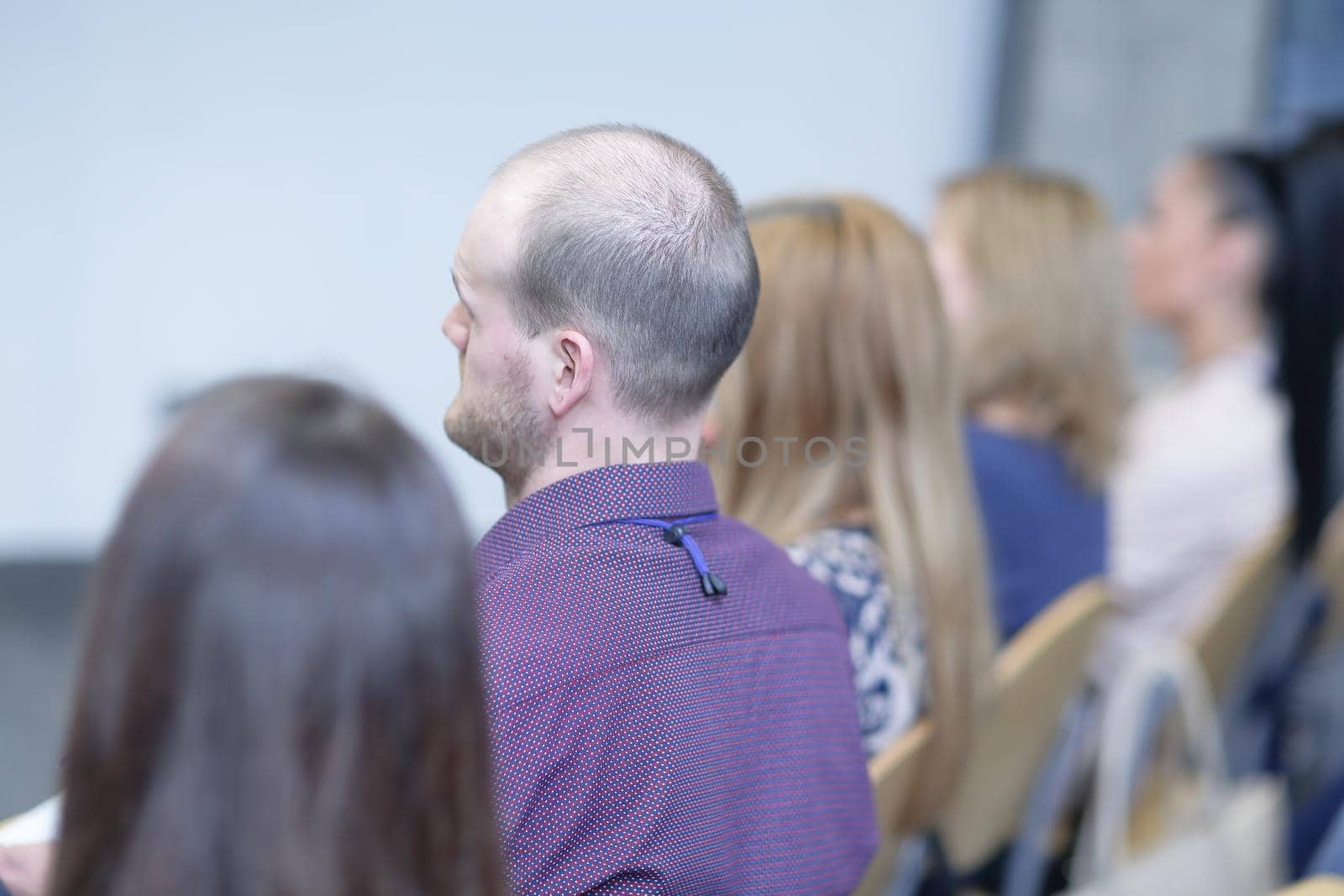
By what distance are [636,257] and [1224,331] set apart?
6.40 ft

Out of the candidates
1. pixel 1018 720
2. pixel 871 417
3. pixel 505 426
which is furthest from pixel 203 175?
pixel 1018 720

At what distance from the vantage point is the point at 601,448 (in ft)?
2.72

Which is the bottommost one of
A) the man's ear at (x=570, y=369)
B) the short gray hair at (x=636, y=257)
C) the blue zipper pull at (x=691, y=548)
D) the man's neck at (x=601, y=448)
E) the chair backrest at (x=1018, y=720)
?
the chair backrest at (x=1018, y=720)

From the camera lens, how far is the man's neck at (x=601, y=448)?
82cm

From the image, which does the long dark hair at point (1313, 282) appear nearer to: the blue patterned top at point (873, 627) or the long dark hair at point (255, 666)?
the blue patterned top at point (873, 627)

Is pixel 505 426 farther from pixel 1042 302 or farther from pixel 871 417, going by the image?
pixel 1042 302

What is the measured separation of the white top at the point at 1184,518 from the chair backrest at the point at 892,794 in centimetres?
92

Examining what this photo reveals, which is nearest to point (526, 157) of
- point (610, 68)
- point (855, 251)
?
point (855, 251)

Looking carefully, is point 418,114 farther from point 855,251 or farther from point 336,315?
point 855,251

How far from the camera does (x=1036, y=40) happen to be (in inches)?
130

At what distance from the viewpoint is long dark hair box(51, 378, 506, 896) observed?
46 cm

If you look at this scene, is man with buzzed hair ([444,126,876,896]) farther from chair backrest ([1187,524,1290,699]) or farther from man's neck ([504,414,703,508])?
chair backrest ([1187,524,1290,699])

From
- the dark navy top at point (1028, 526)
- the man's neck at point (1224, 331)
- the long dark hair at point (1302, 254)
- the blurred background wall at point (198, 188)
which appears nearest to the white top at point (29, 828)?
the blurred background wall at point (198, 188)

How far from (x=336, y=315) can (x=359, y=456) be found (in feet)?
4.56
